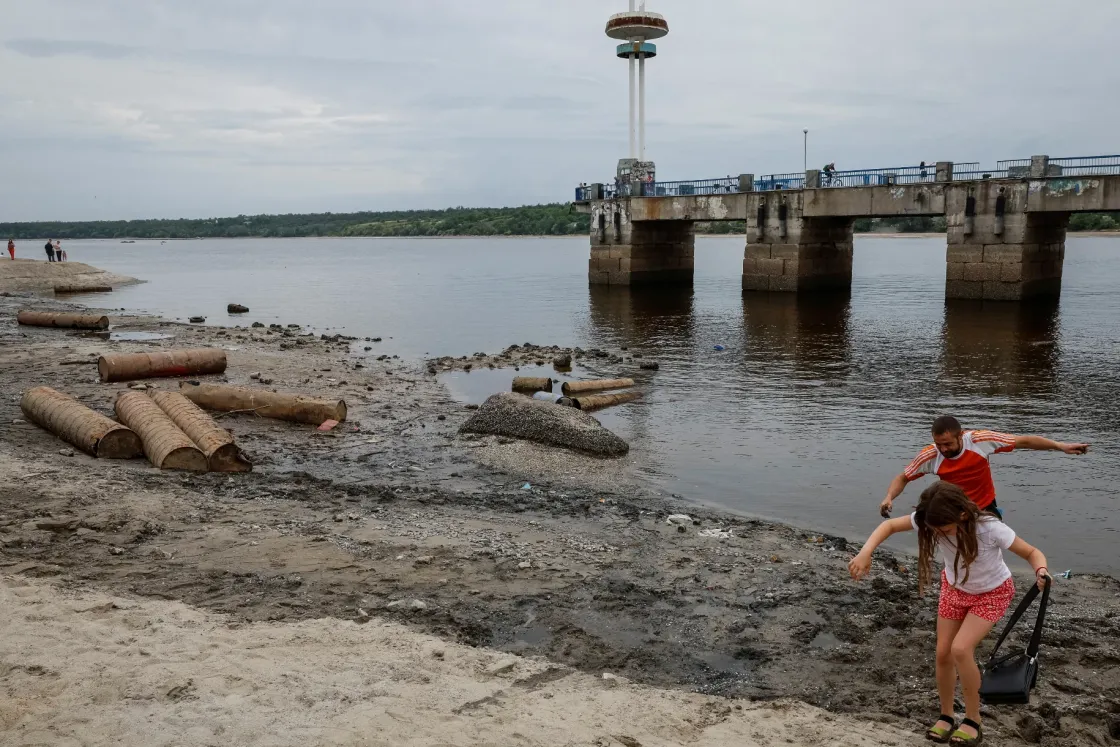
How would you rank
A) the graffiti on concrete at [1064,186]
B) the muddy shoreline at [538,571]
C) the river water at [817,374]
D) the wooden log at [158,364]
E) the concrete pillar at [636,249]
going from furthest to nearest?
the concrete pillar at [636,249] < the graffiti on concrete at [1064,186] < the wooden log at [158,364] < the river water at [817,374] < the muddy shoreline at [538,571]

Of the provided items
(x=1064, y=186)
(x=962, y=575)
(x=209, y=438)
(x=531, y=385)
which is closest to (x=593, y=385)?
(x=531, y=385)

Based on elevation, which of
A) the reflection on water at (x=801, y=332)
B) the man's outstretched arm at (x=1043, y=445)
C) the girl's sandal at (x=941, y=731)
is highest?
the man's outstretched arm at (x=1043, y=445)

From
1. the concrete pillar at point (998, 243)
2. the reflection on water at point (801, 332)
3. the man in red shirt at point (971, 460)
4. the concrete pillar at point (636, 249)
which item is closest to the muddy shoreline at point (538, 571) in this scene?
the man in red shirt at point (971, 460)

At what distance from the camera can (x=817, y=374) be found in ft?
74.5

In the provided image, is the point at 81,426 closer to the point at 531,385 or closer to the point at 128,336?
the point at 531,385

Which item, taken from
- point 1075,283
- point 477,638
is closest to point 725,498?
point 477,638

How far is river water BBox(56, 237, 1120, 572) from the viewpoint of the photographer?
12172mm

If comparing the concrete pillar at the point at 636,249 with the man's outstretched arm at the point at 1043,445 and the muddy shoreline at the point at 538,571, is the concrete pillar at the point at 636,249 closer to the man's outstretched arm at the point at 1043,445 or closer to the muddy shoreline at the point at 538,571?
the muddy shoreline at the point at 538,571

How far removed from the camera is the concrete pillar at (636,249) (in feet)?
163

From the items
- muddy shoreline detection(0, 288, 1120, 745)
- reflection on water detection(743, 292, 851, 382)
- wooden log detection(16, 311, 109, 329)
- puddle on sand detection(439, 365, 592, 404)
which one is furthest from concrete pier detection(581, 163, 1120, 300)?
muddy shoreline detection(0, 288, 1120, 745)

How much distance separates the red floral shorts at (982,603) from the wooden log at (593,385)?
13.8 metres

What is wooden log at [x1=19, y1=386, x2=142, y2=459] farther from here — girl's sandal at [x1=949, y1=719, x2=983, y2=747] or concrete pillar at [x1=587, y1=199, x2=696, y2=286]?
concrete pillar at [x1=587, y1=199, x2=696, y2=286]

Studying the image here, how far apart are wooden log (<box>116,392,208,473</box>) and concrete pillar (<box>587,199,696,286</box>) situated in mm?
37527

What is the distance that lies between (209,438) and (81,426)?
191 cm
